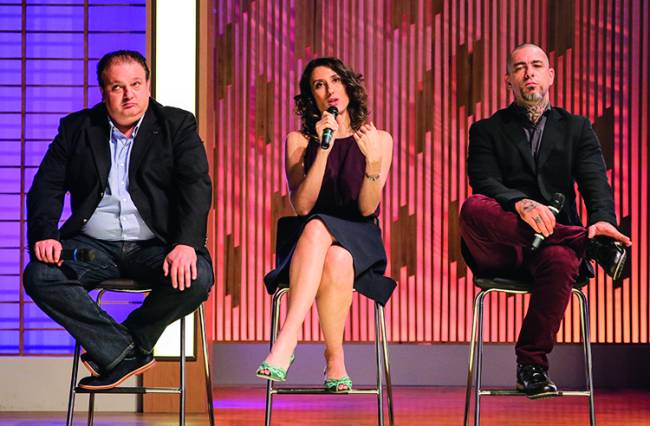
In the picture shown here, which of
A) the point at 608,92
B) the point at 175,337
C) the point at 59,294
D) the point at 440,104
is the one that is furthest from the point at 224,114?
the point at 59,294

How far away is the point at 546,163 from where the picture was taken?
3445mm

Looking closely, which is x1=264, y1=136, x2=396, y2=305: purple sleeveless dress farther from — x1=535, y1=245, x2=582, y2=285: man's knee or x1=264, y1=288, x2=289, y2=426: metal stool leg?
x1=535, y1=245, x2=582, y2=285: man's knee

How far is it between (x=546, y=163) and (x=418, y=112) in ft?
6.46

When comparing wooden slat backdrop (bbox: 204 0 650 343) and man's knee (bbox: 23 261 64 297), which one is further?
wooden slat backdrop (bbox: 204 0 650 343)

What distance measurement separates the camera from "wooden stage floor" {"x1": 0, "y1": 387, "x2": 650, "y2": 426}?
4074 millimetres

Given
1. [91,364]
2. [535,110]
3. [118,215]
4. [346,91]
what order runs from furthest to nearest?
1. [346,91]
2. [535,110]
3. [118,215]
4. [91,364]

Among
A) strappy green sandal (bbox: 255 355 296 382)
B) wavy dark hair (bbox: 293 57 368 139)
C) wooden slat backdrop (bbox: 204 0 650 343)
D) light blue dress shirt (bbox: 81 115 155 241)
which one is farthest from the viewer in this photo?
wooden slat backdrop (bbox: 204 0 650 343)

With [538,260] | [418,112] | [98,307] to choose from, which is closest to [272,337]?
[98,307]

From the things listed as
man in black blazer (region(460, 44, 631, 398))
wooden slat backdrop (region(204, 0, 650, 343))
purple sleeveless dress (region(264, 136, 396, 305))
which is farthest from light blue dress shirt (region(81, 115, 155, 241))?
wooden slat backdrop (region(204, 0, 650, 343))

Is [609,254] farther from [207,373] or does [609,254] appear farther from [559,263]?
[207,373]

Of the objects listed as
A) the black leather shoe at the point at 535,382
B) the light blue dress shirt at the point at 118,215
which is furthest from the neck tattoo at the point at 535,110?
the light blue dress shirt at the point at 118,215

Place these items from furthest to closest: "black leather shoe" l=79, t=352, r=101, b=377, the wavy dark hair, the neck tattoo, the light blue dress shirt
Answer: the wavy dark hair
the neck tattoo
the light blue dress shirt
"black leather shoe" l=79, t=352, r=101, b=377

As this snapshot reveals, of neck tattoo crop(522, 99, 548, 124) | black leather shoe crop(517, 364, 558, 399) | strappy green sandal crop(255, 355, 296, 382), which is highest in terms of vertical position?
neck tattoo crop(522, 99, 548, 124)

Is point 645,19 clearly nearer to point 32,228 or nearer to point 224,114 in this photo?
point 224,114
